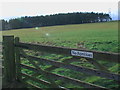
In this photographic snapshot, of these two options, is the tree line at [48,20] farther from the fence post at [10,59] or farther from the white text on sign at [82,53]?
the white text on sign at [82,53]

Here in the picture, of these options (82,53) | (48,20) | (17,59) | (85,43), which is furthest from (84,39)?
(48,20)

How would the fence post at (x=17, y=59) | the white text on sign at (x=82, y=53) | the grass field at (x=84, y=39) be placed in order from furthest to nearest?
the grass field at (x=84, y=39) → the fence post at (x=17, y=59) → the white text on sign at (x=82, y=53)

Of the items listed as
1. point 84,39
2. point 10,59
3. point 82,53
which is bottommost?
point 10,59

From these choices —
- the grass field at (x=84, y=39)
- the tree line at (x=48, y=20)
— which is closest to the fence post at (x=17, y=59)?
the grass field at (x=84, y=39)

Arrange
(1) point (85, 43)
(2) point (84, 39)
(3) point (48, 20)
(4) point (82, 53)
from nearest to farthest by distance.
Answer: (4) point (82, 53), (1) point (85, 43), (2) point (84, 39), (3) point (48, 20)

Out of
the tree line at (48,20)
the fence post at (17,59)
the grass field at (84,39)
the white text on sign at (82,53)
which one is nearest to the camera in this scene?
the white text on sign at (82,53)

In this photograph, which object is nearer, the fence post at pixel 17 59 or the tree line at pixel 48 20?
the fence post at pixel 17 59

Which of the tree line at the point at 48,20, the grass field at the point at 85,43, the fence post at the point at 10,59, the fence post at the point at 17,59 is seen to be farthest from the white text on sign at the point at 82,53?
the tree line at the point at 48,20

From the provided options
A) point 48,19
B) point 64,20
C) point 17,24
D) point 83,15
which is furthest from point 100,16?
point 17,24

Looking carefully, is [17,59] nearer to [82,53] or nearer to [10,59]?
[10,59]

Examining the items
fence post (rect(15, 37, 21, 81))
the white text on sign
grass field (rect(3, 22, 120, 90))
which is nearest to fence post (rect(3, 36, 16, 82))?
fence post (rect(15, 37, 21, 81))

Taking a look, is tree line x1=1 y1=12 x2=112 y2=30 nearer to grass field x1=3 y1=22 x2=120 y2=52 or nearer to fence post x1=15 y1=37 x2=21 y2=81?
grass field x1=3 y1=22 x2=120 y2=52

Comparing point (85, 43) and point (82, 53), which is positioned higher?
point (82, 53)

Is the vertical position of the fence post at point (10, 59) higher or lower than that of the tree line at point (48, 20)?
lower
